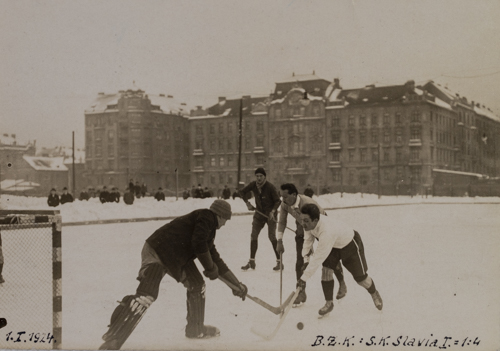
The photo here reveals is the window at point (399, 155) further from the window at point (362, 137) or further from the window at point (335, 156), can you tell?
the window at point (335, 156)

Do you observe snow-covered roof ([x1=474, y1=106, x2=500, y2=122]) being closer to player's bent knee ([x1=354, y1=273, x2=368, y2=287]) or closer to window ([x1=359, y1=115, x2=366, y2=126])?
player's bent knee ([x1=354, y1=273, x2=368, y2=287])

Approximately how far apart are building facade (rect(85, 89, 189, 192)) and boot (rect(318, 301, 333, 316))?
4.12 meters

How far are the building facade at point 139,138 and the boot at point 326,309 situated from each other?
4.12 m

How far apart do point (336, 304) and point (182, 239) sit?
206 cm

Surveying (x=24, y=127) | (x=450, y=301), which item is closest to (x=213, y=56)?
(x=24, y=127)

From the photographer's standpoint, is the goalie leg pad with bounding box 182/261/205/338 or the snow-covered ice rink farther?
the snow-covered ice rink

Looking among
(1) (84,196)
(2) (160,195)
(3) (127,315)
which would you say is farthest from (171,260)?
(1) (84,196)

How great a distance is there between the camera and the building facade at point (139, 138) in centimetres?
839

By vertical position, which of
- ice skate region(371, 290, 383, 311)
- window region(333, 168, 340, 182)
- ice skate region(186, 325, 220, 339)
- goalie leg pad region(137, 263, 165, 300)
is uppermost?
window region(333, 168, 340, 182)

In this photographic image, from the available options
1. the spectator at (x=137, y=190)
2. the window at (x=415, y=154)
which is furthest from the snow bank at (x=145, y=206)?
the window at (x=415, y=154)

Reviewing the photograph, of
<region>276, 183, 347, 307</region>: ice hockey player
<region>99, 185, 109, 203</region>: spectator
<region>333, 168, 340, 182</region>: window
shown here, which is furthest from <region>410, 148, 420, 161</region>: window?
<region>99, 185, 109, 203</region>: spectator

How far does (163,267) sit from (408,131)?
36.8 feet

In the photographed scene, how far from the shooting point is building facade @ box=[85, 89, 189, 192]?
27.5 feet

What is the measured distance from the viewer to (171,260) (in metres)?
4.43
